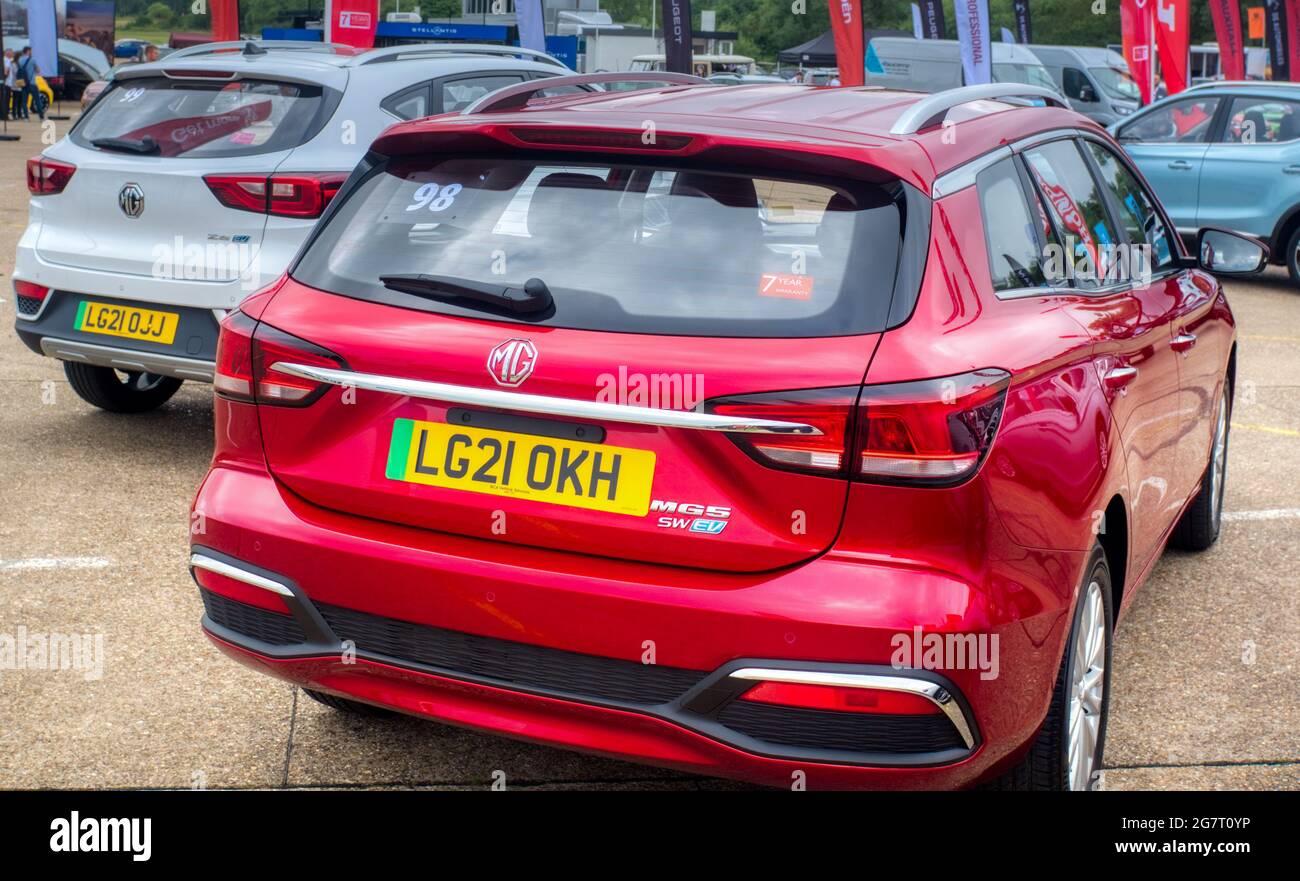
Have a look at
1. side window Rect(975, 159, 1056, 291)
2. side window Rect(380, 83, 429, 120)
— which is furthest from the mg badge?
side window Rect(380, 83, 429, 120)

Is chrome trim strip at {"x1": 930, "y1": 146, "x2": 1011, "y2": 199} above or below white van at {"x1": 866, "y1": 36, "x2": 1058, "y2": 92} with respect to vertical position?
above

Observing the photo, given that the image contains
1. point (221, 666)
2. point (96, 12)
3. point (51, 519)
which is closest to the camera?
point (221, 666)

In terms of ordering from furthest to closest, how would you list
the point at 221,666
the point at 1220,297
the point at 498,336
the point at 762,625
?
1. the point at 1220,297
2. the point at 221,666
3. the point at 498,336
4. the point at 762,625

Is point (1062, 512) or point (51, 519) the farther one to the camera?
point (51, 519)

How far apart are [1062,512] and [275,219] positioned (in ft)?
12.7

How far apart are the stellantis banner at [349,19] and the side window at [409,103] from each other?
10315 mm

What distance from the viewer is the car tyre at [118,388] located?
701 cm

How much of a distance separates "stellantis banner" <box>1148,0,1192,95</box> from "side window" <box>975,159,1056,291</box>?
21515 millimetres

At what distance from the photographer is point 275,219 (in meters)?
5.84

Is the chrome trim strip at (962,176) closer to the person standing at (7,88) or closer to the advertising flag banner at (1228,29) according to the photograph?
the advertising flag banner at (1228,29)

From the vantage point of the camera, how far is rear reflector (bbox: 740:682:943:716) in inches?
101

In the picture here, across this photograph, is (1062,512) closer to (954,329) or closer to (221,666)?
(954,329)

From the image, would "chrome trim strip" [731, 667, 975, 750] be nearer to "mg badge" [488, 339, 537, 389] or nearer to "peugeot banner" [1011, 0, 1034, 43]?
"mg badge" [488, 339, 537, 389]
